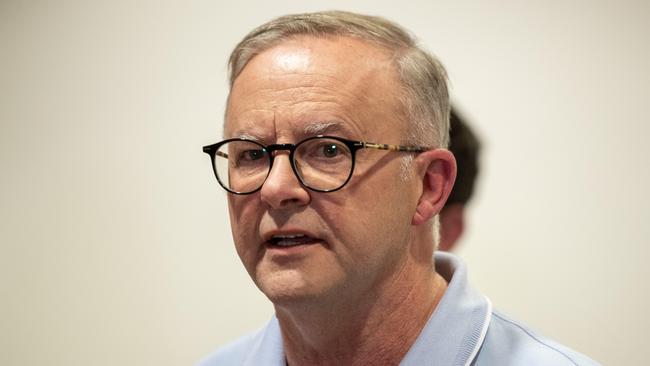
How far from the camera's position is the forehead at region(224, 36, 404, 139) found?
1.21 metres

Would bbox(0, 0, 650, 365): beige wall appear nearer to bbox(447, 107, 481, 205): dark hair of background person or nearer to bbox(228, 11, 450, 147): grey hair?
bbox(447, 107, 481, 205): dark hair of background person

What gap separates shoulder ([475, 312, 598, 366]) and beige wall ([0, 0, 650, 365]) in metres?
1.06

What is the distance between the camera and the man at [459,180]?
210 cm

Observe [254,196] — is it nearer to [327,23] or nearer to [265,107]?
[265,107]

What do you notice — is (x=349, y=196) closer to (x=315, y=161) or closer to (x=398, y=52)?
(x=315, y=161)

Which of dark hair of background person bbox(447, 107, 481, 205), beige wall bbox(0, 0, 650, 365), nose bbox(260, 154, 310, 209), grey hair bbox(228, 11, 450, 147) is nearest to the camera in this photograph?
nose bbox(260, 154, 310, 209)

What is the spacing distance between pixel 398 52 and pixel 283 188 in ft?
1.16

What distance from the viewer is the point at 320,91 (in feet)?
3.99

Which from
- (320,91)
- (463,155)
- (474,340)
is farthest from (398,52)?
(463,155)

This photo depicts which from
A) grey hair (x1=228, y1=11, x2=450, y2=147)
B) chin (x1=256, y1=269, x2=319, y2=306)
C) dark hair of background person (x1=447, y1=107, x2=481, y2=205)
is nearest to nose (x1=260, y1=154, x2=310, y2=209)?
chin (x1=256, y1=269, x2=319, y2=306)

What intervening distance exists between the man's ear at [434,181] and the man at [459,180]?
76 cm

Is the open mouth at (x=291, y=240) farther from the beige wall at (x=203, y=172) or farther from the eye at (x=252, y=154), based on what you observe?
the beige wall at (x=203, y=172)

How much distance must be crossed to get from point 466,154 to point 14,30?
157 centimetres

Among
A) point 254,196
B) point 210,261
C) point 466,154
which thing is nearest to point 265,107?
point 254,196
